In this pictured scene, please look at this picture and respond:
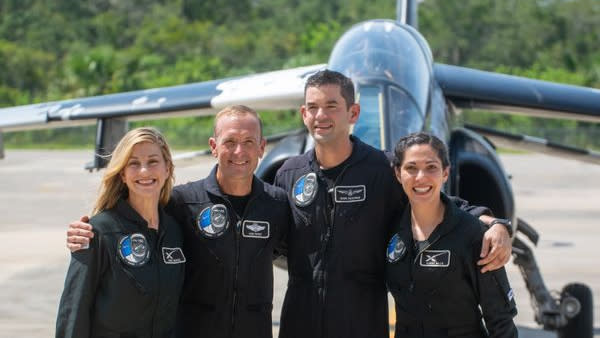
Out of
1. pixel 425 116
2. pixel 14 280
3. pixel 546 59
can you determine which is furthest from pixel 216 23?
pixel 425 116

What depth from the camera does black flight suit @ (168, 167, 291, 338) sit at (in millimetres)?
4074

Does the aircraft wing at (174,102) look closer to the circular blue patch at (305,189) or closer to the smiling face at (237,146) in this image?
the circular blue patch at (305,189)

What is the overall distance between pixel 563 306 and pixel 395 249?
543 centimetres

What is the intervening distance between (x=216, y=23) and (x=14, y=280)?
199ft

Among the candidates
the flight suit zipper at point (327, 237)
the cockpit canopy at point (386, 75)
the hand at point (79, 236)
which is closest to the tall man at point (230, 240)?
the flight suit zipper at point (327, 237)

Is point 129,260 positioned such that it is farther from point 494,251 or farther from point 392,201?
point 494,251

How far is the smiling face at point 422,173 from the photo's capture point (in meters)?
3.85

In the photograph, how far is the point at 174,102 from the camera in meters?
8.41

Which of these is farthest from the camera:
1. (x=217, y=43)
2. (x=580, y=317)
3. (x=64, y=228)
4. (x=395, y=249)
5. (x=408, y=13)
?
(x=217, y=43)

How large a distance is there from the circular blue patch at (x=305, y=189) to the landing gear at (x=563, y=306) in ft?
16.1

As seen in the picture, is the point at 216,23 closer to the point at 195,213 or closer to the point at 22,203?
the point at 22,203

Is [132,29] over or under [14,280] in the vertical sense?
over

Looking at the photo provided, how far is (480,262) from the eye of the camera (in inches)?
149

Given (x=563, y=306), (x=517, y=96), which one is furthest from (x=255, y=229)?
(x=563, y=306)
